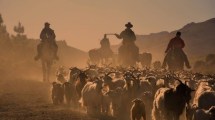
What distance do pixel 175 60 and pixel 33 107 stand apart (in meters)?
10.1

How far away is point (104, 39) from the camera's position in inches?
1939

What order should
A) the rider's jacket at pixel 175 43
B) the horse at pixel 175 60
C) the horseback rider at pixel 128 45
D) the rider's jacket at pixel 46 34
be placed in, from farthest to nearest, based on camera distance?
the rider's jacket at pixel 46 34, the horseback rider at pixel 128 45, the rider's jacket at pixel 175 43, the horse at pixel 175 60

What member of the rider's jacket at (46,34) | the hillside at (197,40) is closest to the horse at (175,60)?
the rider's jacket at (46,34)

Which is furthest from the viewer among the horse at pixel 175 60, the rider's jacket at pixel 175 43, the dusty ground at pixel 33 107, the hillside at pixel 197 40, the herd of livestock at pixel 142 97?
the hillside at pixel 197 40

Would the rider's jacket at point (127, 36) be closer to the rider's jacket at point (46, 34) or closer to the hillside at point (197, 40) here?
the rider's jacket at point (46, 34)

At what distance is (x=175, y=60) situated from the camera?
28938mm

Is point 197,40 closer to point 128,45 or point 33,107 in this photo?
point 128,45

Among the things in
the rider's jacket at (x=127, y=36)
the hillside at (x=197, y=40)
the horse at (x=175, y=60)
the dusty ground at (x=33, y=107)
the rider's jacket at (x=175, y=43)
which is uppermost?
the hillside at (x=197, y=40)

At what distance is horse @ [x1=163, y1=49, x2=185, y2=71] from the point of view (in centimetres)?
2895

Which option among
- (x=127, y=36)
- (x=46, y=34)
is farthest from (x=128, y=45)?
(x=46, y=34)

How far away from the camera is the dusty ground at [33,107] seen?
19.2 m

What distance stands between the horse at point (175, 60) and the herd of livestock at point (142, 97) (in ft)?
18.0

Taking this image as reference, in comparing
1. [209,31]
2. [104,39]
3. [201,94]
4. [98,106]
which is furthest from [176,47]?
→ [209,31]

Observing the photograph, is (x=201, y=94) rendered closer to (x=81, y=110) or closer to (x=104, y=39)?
(x=81, y=110)
